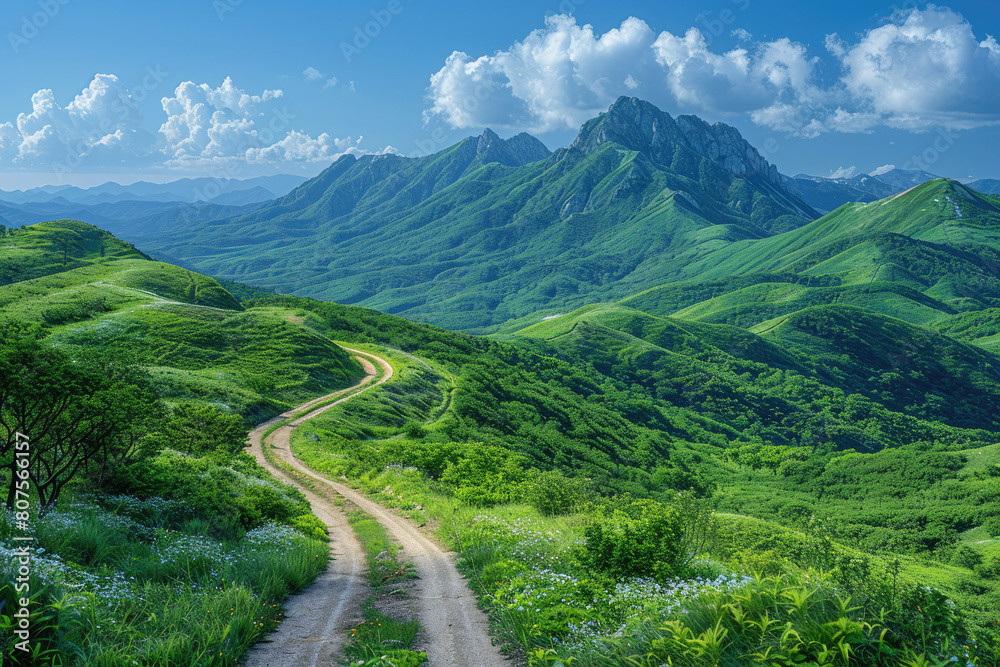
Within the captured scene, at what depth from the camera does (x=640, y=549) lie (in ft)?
43.3

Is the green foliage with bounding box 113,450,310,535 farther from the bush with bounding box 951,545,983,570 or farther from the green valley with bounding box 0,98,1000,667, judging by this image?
the bush with bounding box 951,545,983,570

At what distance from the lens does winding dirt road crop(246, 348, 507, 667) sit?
32.9ft

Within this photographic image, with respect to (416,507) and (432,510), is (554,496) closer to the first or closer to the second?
(432,510)

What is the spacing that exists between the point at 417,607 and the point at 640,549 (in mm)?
5458

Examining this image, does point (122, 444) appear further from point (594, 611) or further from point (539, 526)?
point (594, 611)

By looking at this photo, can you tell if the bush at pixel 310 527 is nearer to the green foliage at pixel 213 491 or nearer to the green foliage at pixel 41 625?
the green foliage at pixel 213 491

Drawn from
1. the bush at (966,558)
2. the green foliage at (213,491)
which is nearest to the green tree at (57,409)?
the green foliage at (213,491)

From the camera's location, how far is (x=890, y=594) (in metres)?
8.05

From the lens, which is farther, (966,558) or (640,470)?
(640,470)

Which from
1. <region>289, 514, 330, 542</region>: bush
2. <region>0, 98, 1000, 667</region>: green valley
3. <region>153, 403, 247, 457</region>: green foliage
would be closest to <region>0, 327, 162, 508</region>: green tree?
<region>0, 98, 1000, 667</region>: green valley

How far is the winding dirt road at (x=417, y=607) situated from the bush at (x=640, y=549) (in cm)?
326

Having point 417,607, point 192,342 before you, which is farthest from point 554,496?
point 192,342

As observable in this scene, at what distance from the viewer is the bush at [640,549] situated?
1304 cm

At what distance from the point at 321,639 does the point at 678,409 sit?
139826 millimetres
